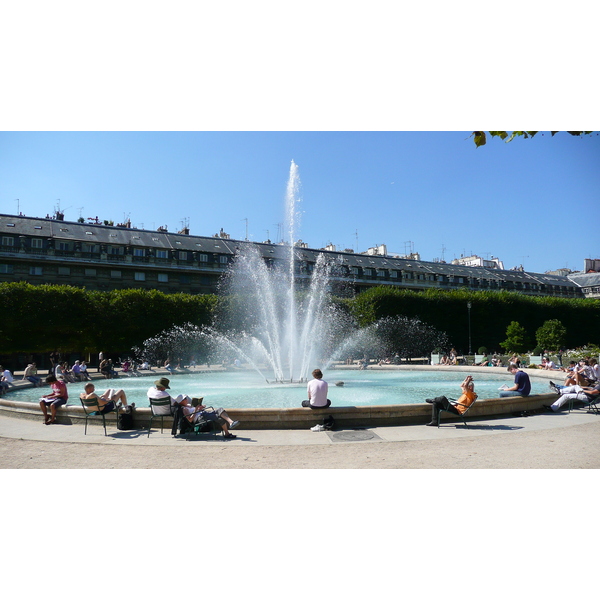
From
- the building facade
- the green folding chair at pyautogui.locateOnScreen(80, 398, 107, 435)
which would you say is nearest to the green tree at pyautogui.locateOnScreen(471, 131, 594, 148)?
the green folding chair at pyautogui.locateOnScreen(80, 398, 107, 435)

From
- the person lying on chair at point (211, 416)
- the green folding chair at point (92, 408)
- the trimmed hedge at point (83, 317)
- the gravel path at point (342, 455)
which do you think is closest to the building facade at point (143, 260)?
the trimmed hedge at point (83, 317)

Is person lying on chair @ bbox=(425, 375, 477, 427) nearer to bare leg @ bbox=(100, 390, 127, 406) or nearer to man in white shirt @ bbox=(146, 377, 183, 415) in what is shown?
man in white shirt @ bbox=(146, 377, 183, 415)

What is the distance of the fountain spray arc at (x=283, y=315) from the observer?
23781 mm

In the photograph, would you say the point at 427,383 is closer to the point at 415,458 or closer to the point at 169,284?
the point at 415,458

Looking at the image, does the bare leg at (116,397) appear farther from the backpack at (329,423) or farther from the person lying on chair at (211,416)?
the backpack at (329,423)

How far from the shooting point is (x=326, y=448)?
819cm

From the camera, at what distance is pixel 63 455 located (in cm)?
805

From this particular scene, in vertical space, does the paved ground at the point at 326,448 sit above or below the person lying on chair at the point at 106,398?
below

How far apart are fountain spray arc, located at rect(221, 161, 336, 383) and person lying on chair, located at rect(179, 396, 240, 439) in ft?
36.0

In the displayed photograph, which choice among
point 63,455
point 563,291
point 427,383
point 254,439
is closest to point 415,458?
point 254,439

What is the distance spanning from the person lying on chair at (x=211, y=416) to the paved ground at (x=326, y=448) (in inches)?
11.3

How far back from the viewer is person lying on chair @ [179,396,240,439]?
9086 millimetres

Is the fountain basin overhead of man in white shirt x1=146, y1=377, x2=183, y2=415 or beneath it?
beneath

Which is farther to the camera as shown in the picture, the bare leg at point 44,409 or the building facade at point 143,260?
the building facade at point 143,260
